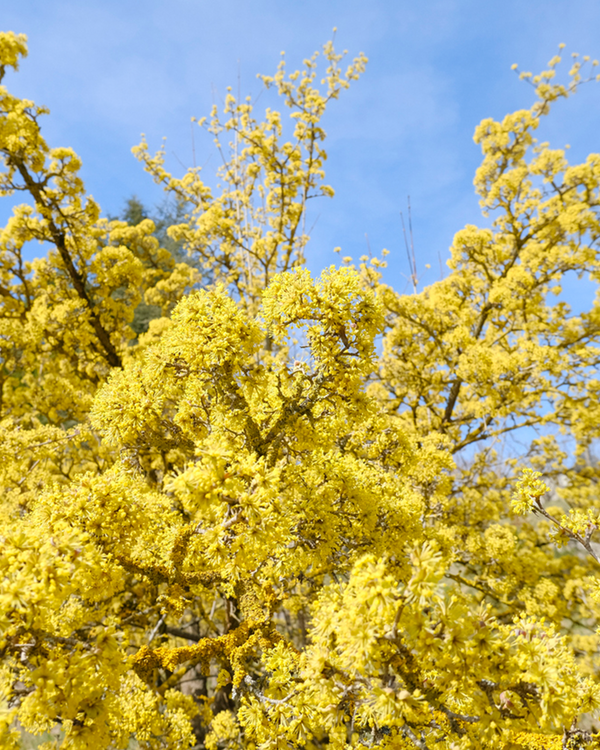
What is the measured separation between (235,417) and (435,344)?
6506mm

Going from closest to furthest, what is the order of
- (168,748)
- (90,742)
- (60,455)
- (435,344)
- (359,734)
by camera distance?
1. (90,742)
2. (359,734)
3. (168,748)
4. (60,455)
5. (435,344)

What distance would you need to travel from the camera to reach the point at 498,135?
9016 millimetres

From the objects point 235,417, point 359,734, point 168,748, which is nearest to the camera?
point 235,417

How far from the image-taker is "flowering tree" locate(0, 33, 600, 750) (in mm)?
1958

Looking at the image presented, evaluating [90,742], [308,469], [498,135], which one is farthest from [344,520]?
[498,135]

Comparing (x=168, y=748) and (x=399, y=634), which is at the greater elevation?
(x=399, y=634)

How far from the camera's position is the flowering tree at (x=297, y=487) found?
1.96 meters

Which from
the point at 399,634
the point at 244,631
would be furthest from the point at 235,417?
the point at 244,631

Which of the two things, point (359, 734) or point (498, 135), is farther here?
point (498, 135)

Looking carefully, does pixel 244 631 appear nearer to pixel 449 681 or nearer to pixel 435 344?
pixel 449 681

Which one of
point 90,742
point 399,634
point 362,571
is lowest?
point 90,742

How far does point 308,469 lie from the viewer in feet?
11.9

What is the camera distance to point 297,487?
3449 mm

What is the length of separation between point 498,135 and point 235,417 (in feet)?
31.8
